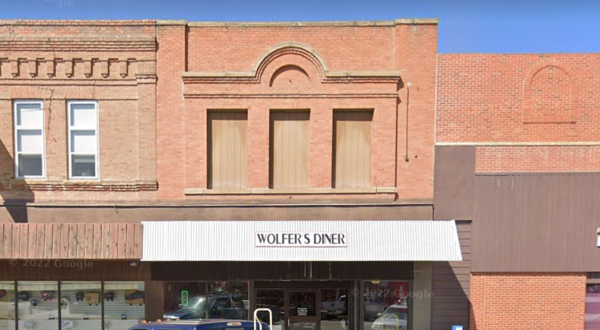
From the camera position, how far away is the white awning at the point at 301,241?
837 cm

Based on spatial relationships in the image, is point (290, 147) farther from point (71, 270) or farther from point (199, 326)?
point (71, 270)

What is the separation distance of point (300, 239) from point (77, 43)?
24.6 feet

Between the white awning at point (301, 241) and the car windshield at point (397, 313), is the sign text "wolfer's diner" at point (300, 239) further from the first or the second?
the car windshield at point (397, 313)

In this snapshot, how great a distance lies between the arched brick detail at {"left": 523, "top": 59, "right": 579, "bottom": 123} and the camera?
888cm

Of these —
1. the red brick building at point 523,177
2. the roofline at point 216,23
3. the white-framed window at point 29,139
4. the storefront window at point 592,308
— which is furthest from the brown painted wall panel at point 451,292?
the white-framed window at point 29,139

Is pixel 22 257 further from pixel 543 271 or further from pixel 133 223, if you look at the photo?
pixel 543 271

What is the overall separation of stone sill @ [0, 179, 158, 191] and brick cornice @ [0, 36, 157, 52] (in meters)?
3.36

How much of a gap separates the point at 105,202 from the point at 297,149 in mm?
5180

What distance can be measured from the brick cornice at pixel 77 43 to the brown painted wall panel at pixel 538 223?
9.41 m

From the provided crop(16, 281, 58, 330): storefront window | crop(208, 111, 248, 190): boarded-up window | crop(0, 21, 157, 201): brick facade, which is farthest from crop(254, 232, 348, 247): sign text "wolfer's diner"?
crop(16, 281, 58, 330): storefront window

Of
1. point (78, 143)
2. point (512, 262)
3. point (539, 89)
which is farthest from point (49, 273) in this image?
point (539, 89)

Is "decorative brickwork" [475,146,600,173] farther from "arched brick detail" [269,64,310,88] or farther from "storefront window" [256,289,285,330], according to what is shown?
"storefront window" [256,289,285,330]

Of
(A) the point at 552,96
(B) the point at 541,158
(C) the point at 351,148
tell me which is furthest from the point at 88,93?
(A) the point at 552,96

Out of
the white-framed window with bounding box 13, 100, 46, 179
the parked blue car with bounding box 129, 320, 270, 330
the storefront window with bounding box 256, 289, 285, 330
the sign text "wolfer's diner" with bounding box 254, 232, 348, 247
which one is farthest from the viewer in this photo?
the storefront window with bounding box 256, 289, 285, 330
